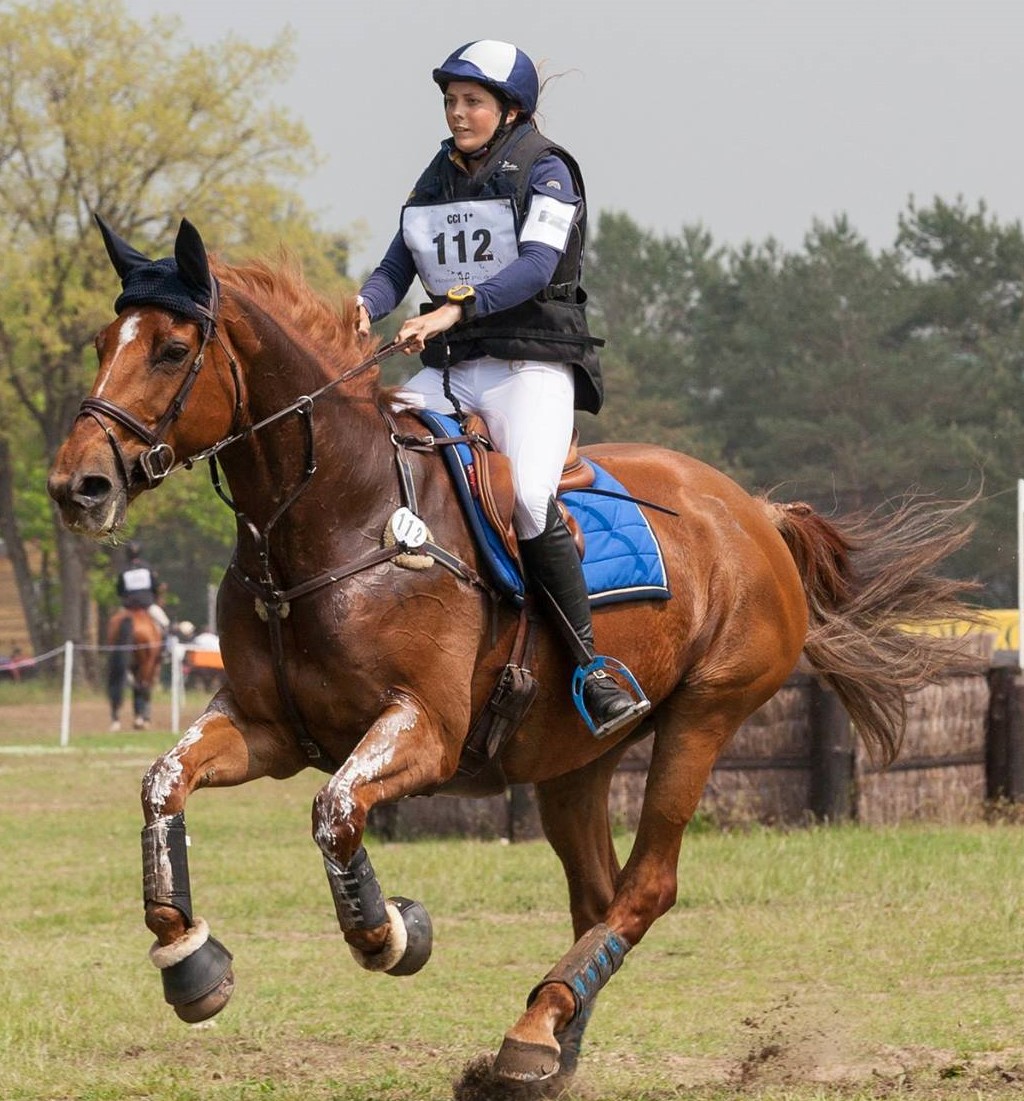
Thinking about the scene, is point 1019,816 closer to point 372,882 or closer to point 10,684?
point 372,882

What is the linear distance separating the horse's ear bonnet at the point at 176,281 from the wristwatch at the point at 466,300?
0.84m

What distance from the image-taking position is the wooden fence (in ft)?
41.6

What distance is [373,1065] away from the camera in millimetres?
7031

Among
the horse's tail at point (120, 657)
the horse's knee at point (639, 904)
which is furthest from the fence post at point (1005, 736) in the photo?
the horse's tail at point (120, 657)

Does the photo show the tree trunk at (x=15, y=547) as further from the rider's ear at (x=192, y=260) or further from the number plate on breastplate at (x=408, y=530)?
the rider's ear at (x=192, y=260)

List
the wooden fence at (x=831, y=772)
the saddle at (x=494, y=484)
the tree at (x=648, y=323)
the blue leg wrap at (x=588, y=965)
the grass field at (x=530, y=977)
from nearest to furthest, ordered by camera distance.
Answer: the saddle at (x=494, y=484) → the blue leg wrap at (x=588, y=965) → the grass field at (x=530, y=977) → the wooden fence at (x=831, y=772) → the tree at (x=648, y=323)

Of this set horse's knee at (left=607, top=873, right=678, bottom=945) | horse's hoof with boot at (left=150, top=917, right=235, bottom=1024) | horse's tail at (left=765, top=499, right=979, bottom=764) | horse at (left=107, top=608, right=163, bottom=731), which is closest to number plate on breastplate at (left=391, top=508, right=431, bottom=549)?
horse's hoof with boot at (left=150, top=917, right=235, bottom=1024)

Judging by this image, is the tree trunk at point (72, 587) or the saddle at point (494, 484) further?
the tree trunk at point (72, 587)

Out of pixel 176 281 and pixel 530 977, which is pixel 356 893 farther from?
pixel 530 977

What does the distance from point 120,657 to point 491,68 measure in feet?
71.2

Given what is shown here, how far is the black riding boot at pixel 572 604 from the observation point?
20.5 ft

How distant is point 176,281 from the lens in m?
5.46

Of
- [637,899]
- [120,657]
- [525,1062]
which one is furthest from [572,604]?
[120,657]

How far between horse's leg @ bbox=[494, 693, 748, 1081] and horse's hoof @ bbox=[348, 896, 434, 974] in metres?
0.57
